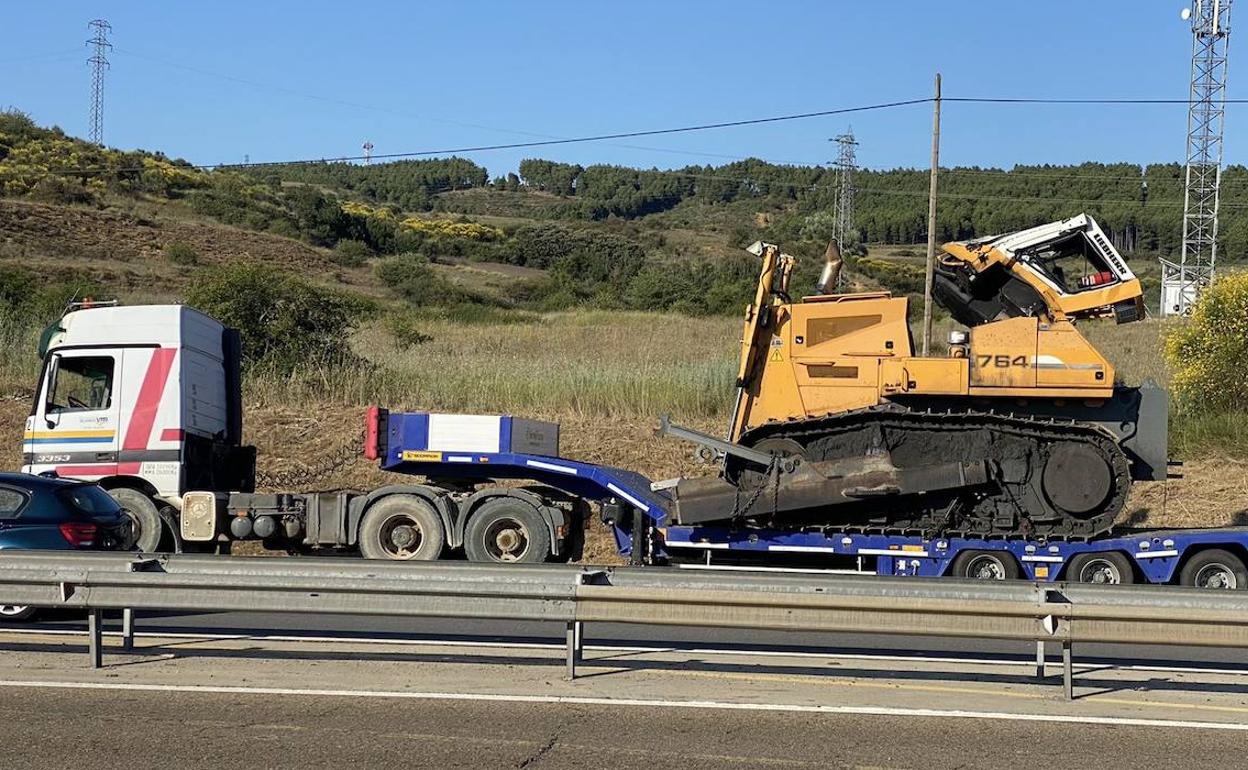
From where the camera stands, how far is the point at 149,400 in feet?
51.2

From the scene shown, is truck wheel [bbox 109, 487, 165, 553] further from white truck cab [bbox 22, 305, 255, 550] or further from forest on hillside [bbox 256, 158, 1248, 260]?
forest on hillside [bbox 256, 158, 1248, 260]

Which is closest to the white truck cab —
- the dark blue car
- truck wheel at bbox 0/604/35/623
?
the dark blue car

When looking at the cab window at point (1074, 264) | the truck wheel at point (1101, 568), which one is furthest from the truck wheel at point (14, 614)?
the cab window at point (1074, 264)

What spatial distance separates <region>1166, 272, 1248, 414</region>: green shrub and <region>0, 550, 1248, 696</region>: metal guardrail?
1465cm

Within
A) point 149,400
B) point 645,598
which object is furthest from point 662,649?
point 149,400

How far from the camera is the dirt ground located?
18.0 m

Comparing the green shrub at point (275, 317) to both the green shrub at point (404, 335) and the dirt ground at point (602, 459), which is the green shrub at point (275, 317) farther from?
the green shrub at point (404, 335)

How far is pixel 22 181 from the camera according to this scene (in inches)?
2304

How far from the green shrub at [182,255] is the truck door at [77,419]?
33.8m

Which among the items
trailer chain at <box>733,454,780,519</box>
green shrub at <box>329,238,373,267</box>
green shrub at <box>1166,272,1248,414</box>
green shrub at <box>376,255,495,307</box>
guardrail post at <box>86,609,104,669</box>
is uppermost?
green shrub at <box>329,238,373,267</box>

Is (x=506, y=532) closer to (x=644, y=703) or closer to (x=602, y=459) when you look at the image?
(x=602, y=459)

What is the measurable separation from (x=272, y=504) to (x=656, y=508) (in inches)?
184

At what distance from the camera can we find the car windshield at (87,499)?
12.2 m

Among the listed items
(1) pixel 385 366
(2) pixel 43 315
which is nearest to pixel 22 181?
(2) pixel 43 315
